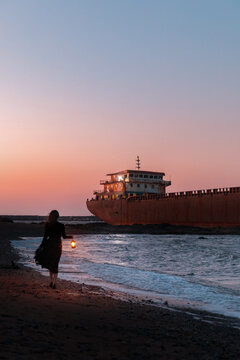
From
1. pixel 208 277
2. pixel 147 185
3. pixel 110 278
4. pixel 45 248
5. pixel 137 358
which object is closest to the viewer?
pixel 137 358

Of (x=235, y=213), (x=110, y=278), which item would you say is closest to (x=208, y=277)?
(x=110, y=278)

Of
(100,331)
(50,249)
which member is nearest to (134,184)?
(50,249)

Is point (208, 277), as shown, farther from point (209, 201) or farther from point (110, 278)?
point (209, 201)

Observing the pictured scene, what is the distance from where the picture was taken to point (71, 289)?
872 centimetres

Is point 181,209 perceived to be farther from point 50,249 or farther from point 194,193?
point 50,249

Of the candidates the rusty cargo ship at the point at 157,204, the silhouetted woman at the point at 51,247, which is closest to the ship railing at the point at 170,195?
the rusty cargo ship at the point at 157,204

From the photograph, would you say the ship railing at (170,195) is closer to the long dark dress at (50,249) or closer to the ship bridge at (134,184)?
the ship bridge at (134,184)

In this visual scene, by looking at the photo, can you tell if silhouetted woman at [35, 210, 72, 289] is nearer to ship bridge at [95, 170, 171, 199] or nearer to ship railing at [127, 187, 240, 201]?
ship railing at [127, 187, 240, 201]

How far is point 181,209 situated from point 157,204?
16.6 ft

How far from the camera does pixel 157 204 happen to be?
61.1 metres

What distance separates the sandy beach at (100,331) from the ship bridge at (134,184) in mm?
63747

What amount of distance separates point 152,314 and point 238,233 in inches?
1609

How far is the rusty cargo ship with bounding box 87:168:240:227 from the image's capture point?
5045 centimetres

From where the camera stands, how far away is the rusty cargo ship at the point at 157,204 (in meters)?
50.5
